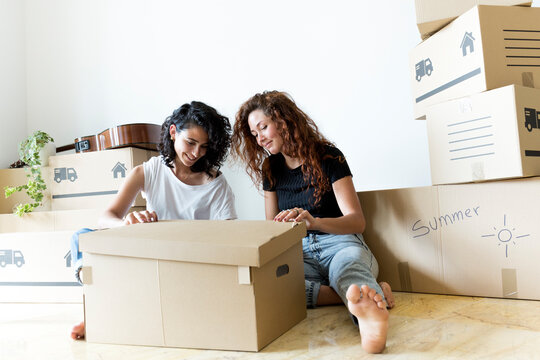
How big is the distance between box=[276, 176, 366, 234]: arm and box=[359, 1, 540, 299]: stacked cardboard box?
18cm

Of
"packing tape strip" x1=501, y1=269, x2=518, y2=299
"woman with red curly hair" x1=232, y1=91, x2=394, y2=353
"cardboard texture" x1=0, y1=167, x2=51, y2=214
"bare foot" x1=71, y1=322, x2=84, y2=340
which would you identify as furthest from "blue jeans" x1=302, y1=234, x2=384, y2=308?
"cardboard texture" x1=0, y1=167, x2=51, y2=214

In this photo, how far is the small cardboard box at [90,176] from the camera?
177 centimetres

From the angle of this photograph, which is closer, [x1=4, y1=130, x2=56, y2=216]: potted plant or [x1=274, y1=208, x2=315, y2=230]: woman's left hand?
[x1=274, y1=208, x2=315, y2=230]: woman's left hand

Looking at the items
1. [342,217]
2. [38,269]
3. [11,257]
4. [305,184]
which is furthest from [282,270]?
[11,257]

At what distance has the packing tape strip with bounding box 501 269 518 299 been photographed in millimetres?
1149

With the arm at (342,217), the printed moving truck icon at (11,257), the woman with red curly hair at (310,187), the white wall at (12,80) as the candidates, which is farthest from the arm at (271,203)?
the white wall at (12,80)

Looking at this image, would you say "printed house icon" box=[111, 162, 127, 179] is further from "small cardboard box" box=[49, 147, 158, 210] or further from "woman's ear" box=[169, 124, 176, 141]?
"woman's ear" box=[169, 124, 176, 141]

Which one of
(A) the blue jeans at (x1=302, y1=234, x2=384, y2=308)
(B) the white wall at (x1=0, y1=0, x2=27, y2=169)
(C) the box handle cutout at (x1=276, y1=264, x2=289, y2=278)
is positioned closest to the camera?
(C) the box handle cutout at (x1=276, y1=264, x2=289, y2=278)

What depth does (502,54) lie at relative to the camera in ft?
3.79

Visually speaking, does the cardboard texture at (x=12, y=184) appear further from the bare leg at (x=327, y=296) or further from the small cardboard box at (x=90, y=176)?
the bare leg at (x=327, y=296)

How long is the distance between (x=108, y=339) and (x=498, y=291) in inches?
38.4

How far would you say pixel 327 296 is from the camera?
1.18 meters

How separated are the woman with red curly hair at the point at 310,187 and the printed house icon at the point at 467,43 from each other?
0.43 m

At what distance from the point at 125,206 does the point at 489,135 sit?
103 cm
